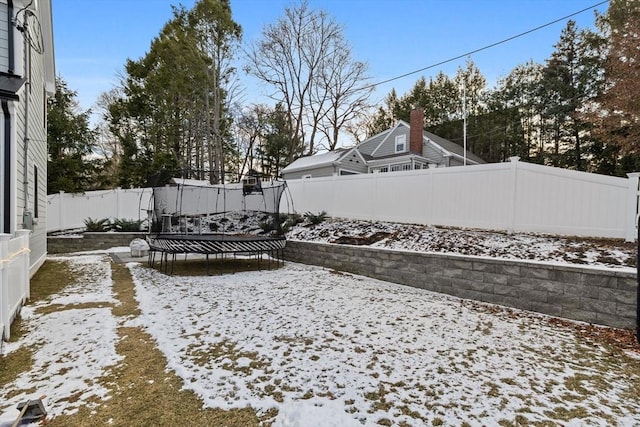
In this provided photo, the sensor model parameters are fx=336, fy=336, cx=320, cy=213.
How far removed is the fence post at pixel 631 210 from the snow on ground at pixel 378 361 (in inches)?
108

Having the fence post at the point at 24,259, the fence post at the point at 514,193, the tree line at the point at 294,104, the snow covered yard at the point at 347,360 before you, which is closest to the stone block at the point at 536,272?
the snow covered yard at the point at 347,360

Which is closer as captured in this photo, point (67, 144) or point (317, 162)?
point (67, 144)

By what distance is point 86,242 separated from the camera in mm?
10344

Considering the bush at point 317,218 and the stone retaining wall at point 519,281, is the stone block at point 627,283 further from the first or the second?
the bush at point 317,218

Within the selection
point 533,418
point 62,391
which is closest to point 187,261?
point 62,391

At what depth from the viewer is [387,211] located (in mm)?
8172

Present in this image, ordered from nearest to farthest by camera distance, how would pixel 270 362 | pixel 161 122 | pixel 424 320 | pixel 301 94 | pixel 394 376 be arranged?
1. pixel 394 376
2. pixel 270 362
3. pixel 424 320
4. pixel 161 122
5. pixel 301 94

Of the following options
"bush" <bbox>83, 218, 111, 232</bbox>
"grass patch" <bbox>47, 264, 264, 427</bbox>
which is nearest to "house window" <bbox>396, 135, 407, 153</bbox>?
"bush" <bbox>83, 218, 111, 232</bbox>

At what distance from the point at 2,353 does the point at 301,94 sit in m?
21.1

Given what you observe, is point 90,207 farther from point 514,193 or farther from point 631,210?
point 631,210

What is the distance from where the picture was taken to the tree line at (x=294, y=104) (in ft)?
45.8

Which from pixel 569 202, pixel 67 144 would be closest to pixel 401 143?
pixel 569 202

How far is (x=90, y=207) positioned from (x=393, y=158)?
521 inches

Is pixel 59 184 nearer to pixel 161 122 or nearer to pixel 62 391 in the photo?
pixel 161 122
